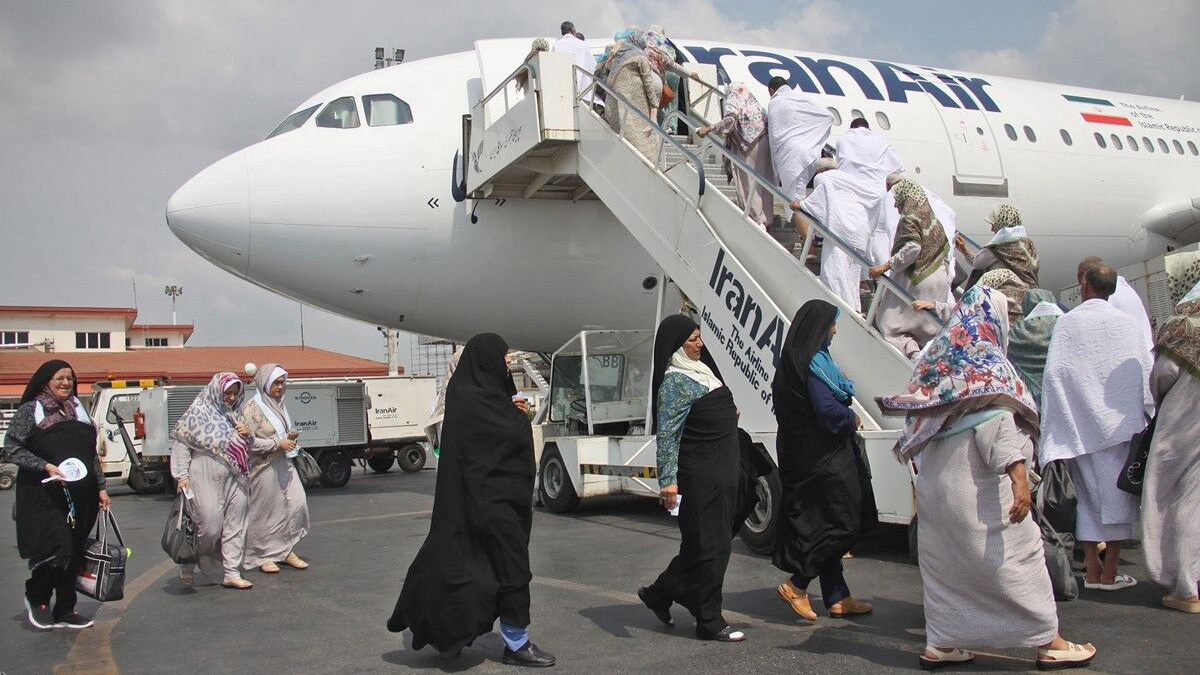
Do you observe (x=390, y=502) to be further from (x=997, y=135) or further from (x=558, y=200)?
(x=997, y=135)

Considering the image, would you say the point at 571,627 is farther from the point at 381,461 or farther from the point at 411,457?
the point at 381,461

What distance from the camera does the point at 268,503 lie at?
7523mm

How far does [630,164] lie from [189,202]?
A: 4.50 m

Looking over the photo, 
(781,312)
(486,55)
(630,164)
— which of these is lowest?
(781,312)

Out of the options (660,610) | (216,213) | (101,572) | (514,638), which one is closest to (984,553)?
(660,610)

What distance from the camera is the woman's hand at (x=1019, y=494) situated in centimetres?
389

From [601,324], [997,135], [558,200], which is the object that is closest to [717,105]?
[558,200]

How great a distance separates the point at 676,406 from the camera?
4918mm

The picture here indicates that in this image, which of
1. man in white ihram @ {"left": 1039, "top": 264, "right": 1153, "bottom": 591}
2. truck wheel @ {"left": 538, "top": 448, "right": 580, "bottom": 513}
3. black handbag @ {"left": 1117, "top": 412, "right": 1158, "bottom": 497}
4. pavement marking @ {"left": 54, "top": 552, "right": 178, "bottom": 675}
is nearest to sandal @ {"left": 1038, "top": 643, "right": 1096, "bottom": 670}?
black handbag @ {"left": 1117, "top": 412, "right": 1158, "bottom": 497}

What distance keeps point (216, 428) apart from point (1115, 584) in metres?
Answer: 5.90

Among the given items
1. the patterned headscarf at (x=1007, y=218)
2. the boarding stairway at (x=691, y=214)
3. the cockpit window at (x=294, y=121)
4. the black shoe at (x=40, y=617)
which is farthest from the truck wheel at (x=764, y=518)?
the cockpit window at (x=294, y=121)

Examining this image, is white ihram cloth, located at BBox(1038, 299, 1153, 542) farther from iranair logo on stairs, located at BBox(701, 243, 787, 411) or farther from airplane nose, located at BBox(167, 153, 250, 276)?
airplane nose, located at BBox(167, 153, 250, 276)

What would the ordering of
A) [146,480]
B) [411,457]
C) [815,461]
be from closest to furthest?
[815,461], [146,480], [411,457]

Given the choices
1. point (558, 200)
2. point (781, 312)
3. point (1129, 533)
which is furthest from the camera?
point (558, 200)
